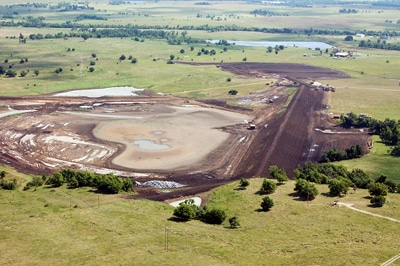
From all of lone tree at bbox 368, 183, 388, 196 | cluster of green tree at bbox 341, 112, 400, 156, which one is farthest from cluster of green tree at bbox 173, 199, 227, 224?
cluster of green tree at bbox 341, 112, 400, 156

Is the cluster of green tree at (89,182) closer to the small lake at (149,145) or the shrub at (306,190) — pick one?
the small lake at (149,145)

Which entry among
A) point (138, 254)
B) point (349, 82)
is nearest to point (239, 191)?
point (138, 254)

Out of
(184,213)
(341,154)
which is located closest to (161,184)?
(184,213)

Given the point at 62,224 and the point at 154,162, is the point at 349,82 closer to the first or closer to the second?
the point at 154,162

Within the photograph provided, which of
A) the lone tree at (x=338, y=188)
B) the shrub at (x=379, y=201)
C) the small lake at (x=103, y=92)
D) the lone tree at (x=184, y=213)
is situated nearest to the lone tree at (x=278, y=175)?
the lone tree at (x=338, y=188)

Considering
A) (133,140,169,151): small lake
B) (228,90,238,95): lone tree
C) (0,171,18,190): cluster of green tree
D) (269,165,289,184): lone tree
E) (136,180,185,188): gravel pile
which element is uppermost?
(228,90,238,95): lone tree

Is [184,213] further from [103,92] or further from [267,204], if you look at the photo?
[103,92]

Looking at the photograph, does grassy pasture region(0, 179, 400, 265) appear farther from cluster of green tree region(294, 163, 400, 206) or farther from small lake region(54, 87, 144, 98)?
small lake region(54, 87, 144, 98)
